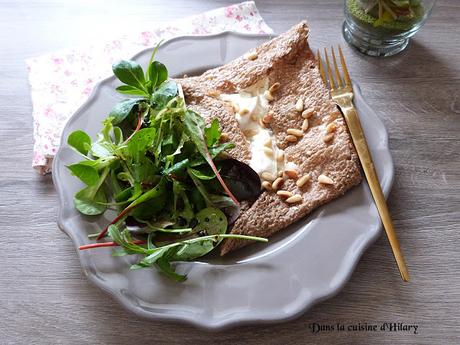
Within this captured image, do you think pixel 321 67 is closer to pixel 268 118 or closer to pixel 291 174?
pixel 268 118

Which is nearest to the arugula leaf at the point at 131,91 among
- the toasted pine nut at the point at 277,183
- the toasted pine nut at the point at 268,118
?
the toasted pine nut at the point at 268,118

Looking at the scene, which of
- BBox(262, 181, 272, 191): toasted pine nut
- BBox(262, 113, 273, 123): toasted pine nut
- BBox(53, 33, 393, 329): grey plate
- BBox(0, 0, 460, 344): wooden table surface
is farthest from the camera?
BBox(262, 113, 273, 123): toasted pine nut

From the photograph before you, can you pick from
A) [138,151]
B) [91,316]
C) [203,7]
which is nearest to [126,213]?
[138,151]

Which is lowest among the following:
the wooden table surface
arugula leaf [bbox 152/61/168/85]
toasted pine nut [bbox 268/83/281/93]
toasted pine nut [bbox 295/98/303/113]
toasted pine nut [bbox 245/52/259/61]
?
the wooden table surface

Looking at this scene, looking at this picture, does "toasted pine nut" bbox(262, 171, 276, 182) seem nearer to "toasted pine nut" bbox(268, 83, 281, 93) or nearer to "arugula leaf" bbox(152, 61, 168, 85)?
"toasted pine nut" bbox(268, 83, 281, 93)

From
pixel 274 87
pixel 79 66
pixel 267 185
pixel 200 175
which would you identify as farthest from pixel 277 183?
pixel 79 66

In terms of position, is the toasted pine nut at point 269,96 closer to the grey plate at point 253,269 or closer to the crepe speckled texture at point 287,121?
the crepe speckled texture at point 287,121

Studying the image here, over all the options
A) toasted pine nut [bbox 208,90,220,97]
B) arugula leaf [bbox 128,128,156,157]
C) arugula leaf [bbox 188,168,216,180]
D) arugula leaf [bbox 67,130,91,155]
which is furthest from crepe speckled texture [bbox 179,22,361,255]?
arugula leaf [bbox 67,130,91,155]

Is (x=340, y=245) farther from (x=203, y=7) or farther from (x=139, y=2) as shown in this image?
(x=139, y=2)
